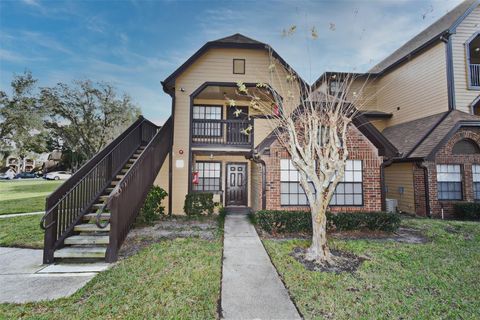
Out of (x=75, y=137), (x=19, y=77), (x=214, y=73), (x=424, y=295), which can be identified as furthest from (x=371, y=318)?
(x=19, y=77)

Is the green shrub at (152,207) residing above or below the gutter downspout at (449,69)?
below

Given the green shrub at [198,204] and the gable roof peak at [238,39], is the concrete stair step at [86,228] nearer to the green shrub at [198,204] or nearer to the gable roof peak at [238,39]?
the green shrub at [198,204]

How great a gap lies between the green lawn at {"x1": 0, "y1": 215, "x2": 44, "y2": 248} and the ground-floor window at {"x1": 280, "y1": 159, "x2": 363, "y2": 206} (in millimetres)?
7422

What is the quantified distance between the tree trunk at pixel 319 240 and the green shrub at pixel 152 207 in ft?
20.3

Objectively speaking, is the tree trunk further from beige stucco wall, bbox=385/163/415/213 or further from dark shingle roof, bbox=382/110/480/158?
beige stucco wall, bbox=385/163/415/213

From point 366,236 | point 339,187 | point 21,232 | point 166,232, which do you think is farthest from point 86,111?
point 366,236

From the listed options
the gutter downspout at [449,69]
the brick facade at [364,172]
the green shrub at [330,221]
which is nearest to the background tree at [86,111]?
the brick facade at [364,172]

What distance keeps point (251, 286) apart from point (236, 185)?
762 cm

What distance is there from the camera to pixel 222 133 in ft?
33.6

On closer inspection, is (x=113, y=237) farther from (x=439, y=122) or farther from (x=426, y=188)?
(x=439, y=122)

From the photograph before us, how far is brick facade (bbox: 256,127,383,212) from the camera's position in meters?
7.61

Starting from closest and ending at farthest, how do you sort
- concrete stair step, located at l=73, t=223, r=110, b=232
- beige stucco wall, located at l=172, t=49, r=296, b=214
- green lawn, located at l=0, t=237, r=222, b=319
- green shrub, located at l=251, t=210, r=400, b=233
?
1. green lawn, located at l=0, t=237, r=222, b=319
2. concrete stair step, located at l=73, t=223, r=110, b=232
3. green shrub, located at l=251, t=210, r=400, b=233
4. beige stucco wall, located at l=172, t=49, r=296, b=214

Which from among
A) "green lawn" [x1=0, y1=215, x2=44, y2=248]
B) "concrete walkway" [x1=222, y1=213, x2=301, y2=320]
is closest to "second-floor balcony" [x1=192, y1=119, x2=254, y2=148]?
"concrete walkway" [x1=222, y1=213, x2=301, y2=320]

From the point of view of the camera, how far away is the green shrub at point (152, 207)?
8.19 meters
